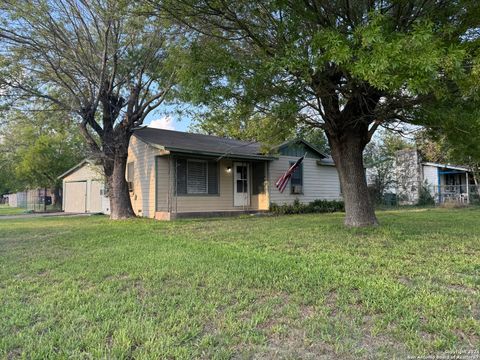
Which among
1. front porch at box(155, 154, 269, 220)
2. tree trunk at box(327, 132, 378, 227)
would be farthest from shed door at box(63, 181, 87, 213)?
tree trunk at box(327, 132, 378, 227)

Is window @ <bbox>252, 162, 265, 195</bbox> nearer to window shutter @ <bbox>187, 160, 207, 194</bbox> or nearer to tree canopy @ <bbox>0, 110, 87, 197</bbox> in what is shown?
window shutter @ <bbox>187, 160, 207, 194</bbox>

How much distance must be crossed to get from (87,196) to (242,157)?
1029 centimetres

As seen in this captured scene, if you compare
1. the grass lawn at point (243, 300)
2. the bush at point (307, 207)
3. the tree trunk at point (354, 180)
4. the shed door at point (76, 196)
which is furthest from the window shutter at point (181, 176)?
the shed door at point (76, 196)

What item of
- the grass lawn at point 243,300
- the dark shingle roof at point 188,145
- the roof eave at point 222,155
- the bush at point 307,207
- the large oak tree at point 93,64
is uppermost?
the large oak tree at point 93,64

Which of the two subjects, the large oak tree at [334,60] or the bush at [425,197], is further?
the bush at [425,197]

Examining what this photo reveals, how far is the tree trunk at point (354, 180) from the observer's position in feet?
27.7

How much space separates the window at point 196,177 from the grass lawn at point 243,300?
7226 millimetres

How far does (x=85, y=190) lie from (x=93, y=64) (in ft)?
32.9

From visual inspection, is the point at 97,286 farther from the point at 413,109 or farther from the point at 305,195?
the point at 305,195

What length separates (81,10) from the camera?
10.9m

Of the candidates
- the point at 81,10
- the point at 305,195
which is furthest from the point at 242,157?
the point at 81,10

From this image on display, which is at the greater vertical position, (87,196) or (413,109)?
(413,109)

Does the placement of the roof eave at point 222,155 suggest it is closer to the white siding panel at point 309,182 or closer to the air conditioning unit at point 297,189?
the white siding panel at point 309,182

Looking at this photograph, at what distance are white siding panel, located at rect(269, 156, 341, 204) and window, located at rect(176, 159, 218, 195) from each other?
281 centimetres
